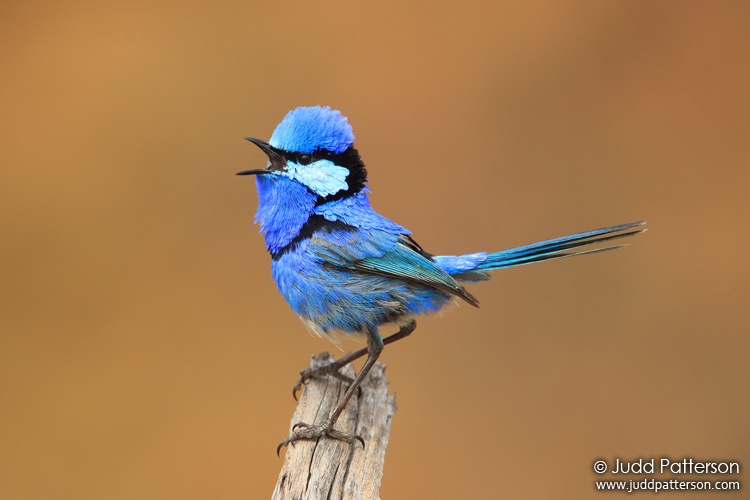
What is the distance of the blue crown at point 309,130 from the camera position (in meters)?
2.69

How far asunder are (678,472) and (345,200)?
1869 mm

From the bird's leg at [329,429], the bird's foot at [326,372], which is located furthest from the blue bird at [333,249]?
the bird's foot at [326,372]

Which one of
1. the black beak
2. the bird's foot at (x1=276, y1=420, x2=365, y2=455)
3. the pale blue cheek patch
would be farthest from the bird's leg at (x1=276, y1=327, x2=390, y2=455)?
the black beak

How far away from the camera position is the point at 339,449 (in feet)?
8.32

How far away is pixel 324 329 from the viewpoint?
273cm

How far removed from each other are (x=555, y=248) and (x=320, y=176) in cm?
96

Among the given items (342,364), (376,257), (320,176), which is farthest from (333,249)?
(342,364)

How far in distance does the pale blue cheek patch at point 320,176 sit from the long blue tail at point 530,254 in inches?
19.7

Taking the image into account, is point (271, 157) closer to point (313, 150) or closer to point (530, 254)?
point (313, 150)

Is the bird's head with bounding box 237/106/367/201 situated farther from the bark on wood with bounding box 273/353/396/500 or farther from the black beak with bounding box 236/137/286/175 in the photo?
the bark on wood with bounding box 273/353/396/500

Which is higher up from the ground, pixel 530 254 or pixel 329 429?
pixel 530 254

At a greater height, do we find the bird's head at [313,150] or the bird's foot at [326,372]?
the bird's head at [313,150]

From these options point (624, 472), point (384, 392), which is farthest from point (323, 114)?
point (624, 472)

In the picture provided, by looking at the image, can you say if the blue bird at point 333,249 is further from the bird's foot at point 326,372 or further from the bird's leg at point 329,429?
the bird's foot at point 326,372
